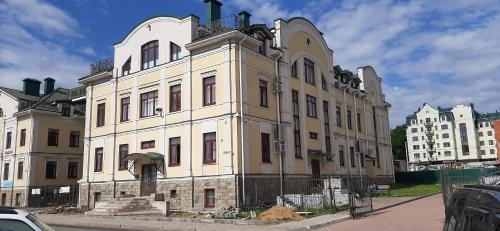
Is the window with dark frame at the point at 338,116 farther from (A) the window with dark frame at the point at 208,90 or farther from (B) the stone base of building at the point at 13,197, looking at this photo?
(B) the stone base of building at the point at 13,197

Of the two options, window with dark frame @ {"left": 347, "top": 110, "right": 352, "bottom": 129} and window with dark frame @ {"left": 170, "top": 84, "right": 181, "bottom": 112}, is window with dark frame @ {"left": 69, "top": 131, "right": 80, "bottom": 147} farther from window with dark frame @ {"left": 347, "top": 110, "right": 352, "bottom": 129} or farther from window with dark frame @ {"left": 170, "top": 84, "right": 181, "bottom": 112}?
window with dark frame @ {"left": 347, "top": 110, "right": 352, "bottom": 129}

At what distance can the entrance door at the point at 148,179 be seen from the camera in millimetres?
28444

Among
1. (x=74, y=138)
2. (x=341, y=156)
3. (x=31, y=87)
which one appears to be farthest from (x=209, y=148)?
(x=31, y=87)

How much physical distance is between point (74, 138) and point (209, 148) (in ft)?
78.9

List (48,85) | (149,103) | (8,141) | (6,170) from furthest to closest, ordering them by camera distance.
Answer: (48,85) → (8,141) → (6,170) → (149,103)

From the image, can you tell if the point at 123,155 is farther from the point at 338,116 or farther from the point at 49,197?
the point at 338,116

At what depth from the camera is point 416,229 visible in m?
15.9

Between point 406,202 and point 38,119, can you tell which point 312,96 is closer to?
point 406,202

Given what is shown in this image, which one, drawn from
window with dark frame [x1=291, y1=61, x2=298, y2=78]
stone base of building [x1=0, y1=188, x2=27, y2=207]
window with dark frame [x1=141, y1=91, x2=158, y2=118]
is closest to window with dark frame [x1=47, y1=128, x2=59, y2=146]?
stone base of building [x1=0, y1=188, x2=27, y2=207]

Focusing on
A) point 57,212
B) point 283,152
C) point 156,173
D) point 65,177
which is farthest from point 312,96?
point 65,177

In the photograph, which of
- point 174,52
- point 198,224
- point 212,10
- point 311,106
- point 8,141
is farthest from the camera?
point 8,141

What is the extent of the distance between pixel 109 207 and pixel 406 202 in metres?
18.6

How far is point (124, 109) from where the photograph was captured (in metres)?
31.8

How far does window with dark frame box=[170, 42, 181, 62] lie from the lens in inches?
1128
